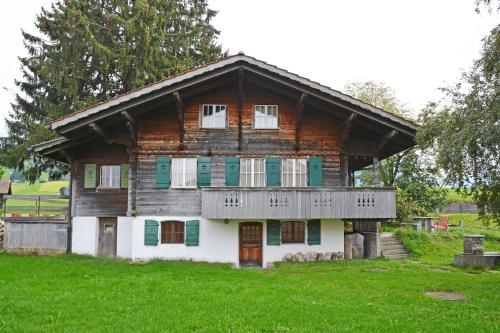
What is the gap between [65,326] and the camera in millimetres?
9898

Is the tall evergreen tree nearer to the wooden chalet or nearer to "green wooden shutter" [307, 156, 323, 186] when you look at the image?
the wooden chalet

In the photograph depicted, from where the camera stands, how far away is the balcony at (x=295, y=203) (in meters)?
20.3

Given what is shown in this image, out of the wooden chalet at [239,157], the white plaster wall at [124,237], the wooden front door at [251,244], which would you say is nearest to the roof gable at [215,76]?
the wooden chalet at [239,157]

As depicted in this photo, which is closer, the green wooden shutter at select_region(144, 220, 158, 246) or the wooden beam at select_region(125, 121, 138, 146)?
the wooden beam at select_region(125, 121, 138, 146)

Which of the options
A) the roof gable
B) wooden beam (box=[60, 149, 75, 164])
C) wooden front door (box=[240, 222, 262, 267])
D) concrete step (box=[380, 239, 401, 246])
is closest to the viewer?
the roof gable

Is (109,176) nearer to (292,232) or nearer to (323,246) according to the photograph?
(292,232)

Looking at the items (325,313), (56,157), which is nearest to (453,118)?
(325,313)

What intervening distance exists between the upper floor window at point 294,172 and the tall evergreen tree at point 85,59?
14.3m

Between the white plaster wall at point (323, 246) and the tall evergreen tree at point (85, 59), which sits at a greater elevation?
the tall evergreen tree at point (85, 59)

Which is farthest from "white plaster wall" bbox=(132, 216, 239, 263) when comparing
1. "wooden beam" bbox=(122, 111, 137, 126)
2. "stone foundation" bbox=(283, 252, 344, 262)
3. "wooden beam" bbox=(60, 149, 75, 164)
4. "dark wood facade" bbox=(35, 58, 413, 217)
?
"wooden beam" bbox=(60, 149, 75, 164)

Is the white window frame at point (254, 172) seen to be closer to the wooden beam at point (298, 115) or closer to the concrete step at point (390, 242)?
the wooden beam at point (298, 115)

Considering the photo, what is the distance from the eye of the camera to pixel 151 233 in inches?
850

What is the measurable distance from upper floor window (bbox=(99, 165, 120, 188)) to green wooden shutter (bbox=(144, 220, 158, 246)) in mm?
3116

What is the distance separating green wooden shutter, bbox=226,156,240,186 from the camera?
21844 millimetres
